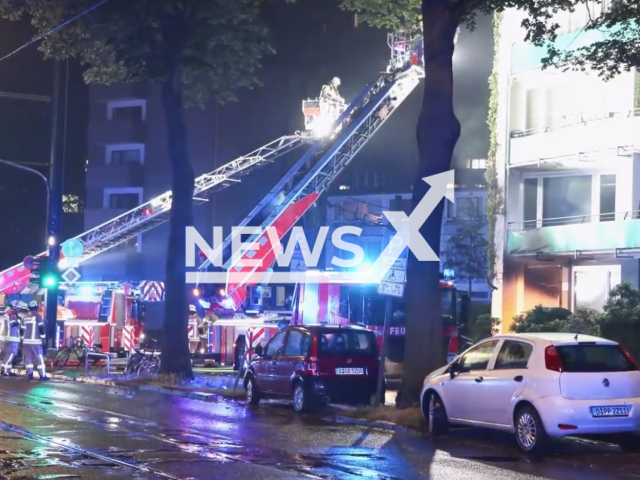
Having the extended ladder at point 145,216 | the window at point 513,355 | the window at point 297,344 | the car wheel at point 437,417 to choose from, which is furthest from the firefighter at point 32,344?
the window at point 513,355

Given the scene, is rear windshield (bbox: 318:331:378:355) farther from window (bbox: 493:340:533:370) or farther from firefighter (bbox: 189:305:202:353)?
firefighter (bbox: 189:305:202:353)

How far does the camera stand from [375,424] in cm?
1766

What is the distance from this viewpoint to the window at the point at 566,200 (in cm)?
2992

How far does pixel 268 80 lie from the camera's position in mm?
62469

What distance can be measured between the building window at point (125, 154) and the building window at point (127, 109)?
5.14 feet

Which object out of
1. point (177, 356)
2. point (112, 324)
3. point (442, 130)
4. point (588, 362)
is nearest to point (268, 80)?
point (112, 324)

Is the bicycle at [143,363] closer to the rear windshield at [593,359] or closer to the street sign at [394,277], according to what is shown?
the street sign at [394,277]

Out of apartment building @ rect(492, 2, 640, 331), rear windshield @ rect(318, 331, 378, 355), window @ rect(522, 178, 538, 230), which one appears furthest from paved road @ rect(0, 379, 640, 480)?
window @ rect(522, 178, 538, 230)

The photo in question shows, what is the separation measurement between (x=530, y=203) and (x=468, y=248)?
21.9 metres

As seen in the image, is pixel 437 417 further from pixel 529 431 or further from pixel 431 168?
pixel 431 168

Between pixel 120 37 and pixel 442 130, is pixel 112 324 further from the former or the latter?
pixel 442 130

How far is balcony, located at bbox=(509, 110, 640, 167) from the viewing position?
26.9 meters

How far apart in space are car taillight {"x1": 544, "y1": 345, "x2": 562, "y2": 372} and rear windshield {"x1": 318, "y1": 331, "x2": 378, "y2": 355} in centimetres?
631

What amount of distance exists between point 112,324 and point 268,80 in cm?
2831
